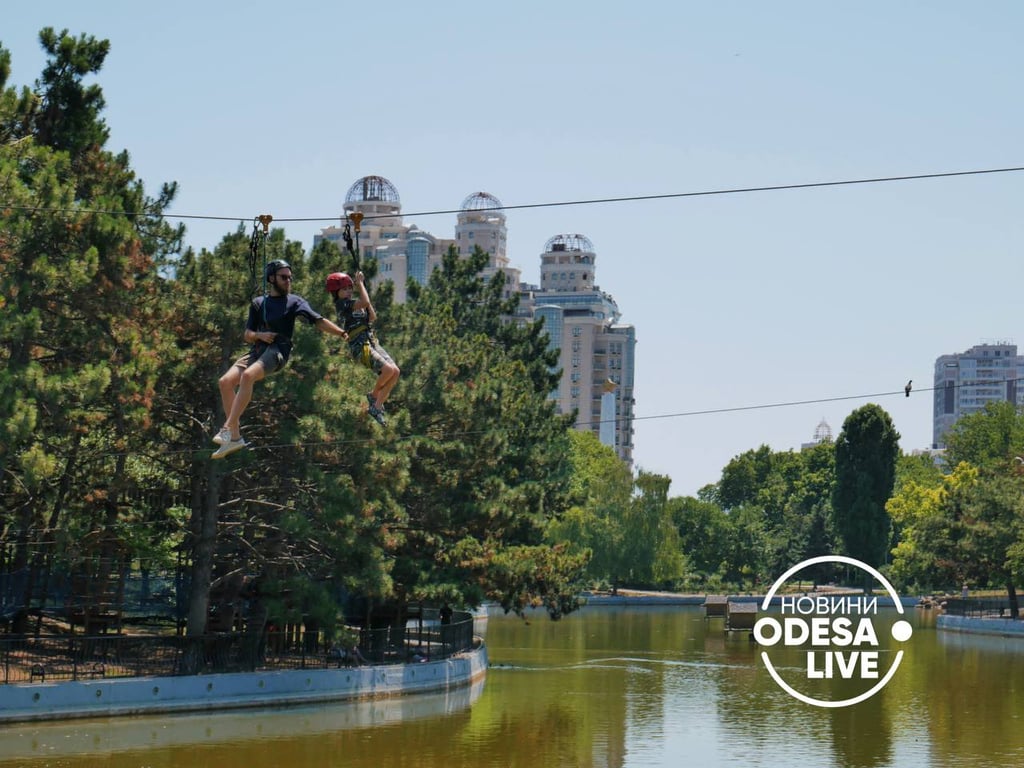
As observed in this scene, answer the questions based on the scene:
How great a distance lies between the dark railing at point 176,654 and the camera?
41219 millimetres

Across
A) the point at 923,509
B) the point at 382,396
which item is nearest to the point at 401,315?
the point at 382,396

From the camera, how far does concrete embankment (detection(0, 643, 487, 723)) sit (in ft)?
128

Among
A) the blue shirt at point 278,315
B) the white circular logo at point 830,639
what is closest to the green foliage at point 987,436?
the white circular logo at point 830,639

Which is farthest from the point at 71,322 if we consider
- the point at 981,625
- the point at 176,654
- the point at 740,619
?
the point at 981,625

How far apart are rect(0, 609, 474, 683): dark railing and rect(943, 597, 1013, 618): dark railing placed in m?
53.0

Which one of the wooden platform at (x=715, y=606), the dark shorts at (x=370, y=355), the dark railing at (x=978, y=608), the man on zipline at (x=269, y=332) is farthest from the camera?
the wooden platform at (x=715, y=606)

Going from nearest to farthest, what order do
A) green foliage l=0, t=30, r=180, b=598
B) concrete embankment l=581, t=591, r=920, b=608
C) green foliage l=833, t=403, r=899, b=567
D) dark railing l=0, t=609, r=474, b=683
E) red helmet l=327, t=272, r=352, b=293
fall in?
red helmet l=327, t=272, r=352, b=293 < green foliage l=0, t=30, r=180, b=598 < dark railing l=0, t=609, r=474, b=683 < concrete embankment l=581, t=591, r=920, b=608 < green foliage l=833, t=403, r=899, b=567

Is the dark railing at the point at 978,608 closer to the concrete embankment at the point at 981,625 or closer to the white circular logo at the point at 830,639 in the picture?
the concrete embankment at the point at 981,625

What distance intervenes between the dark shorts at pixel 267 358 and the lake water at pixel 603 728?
60.7ft

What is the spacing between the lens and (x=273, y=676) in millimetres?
44875

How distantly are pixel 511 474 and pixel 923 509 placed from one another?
71366 millimetres

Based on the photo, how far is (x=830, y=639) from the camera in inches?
3174

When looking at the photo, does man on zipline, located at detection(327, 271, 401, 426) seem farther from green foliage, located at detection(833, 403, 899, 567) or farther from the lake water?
green foliage, located at detection(833, 403, 899, 567)

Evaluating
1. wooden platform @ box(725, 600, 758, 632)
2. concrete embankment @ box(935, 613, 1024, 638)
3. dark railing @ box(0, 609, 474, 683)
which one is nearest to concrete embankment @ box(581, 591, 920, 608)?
concrete embankment @ box(935, 613, 1024, 638)
